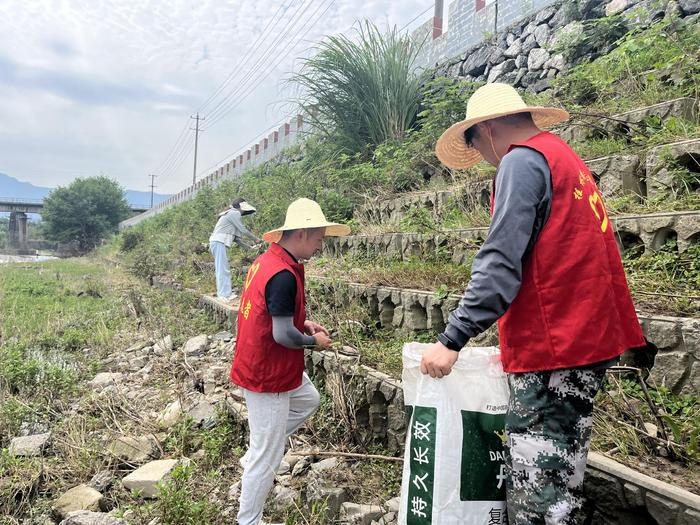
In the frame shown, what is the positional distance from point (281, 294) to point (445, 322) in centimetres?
165

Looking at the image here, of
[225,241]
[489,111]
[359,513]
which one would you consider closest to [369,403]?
[359,513]

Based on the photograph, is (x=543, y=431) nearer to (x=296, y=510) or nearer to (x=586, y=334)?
(x=586, y=334)

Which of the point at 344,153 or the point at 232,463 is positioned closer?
the point at 232,463

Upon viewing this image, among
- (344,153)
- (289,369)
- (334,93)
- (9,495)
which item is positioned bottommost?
(9,495)

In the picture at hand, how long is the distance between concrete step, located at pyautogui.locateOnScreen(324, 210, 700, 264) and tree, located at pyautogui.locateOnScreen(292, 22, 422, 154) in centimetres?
244

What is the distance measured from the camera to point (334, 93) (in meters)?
8.32

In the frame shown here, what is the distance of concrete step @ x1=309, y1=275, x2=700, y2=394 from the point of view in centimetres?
215

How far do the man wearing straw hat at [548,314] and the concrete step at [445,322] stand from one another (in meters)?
0.88

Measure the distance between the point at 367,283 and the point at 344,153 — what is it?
440 cm

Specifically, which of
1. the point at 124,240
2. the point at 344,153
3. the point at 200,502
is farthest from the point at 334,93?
the point at 124,240

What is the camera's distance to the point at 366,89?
825 centimetres

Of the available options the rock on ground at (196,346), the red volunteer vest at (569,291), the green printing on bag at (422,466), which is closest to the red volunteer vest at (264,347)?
the green printing on bag at (422,466)

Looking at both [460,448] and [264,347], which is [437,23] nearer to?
[264,347]

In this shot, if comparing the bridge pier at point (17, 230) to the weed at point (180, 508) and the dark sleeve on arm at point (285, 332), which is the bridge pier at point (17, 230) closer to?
the weed at point (180, 508)
